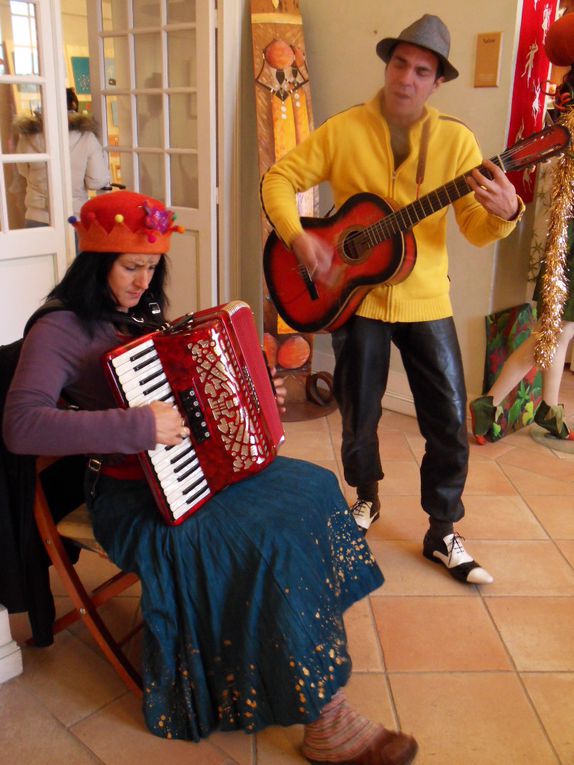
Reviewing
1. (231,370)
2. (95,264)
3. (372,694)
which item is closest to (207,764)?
(372,694)

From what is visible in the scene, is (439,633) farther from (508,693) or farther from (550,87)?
(550,87)

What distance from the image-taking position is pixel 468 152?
78.5 inches

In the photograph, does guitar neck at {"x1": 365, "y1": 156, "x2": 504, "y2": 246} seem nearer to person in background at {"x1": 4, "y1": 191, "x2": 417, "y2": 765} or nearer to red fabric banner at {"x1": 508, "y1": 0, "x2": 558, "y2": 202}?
person in background at {"x1": 4, "y1": 191, "x2": 417, "y2": 765}

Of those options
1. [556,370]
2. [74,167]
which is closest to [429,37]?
[556,370]

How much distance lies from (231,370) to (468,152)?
100 centimetres

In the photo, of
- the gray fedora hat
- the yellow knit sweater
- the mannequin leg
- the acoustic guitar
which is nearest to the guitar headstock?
the acoustic guitar

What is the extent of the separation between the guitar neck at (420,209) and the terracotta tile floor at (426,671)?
1.05 m

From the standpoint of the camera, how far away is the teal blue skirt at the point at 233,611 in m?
1.44

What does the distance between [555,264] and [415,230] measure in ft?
3.53

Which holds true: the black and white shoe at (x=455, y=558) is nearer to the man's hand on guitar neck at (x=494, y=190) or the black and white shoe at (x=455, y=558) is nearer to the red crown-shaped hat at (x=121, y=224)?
the man's hand on guitar neck at (x=494, y=190)

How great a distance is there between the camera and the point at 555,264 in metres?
2.87

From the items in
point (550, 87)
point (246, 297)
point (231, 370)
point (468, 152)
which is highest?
point (550, 87)

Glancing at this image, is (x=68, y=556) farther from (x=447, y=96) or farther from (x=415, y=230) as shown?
(x=447, y=96)

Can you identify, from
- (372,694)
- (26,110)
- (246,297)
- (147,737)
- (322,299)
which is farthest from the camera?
(246,297)
